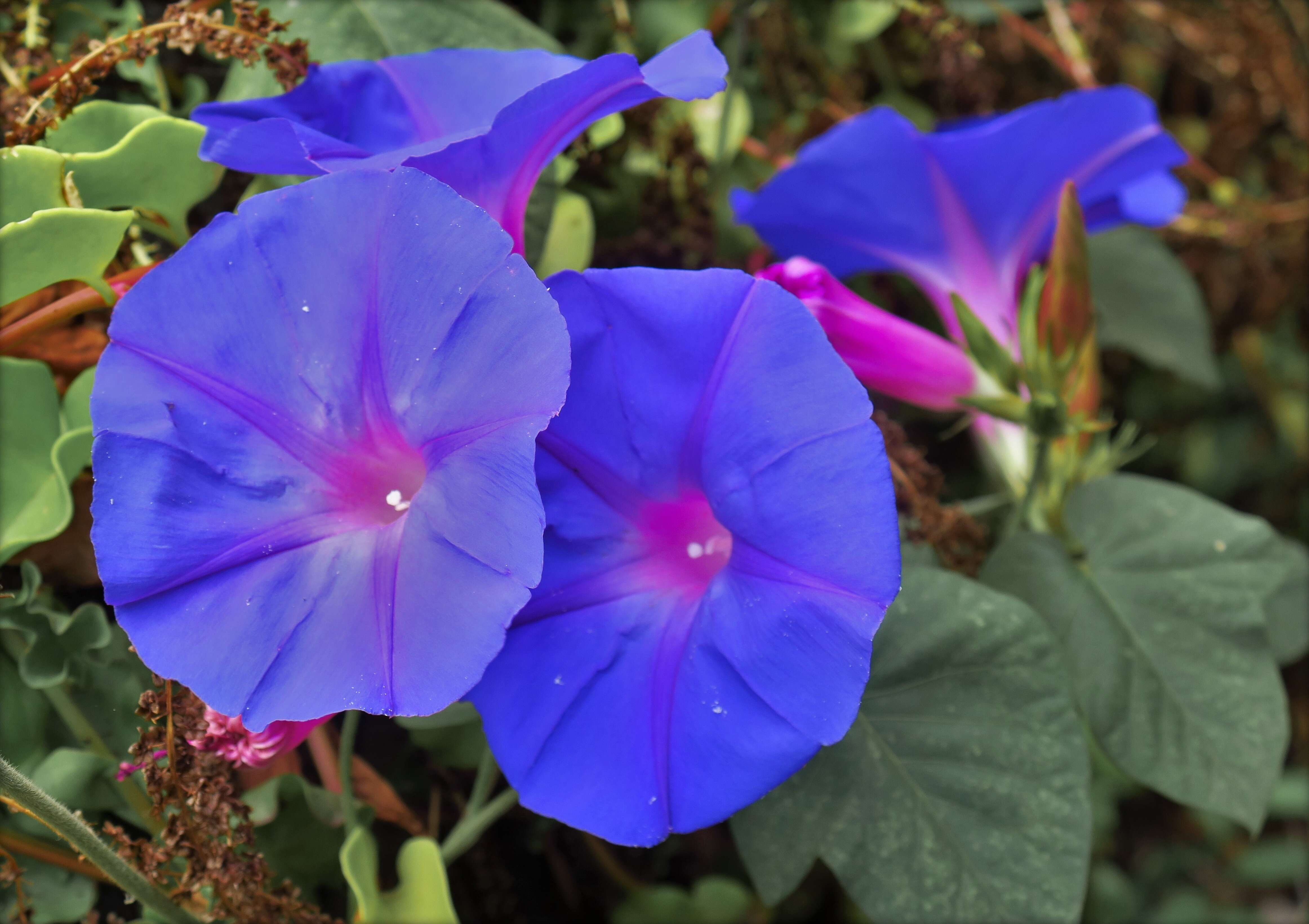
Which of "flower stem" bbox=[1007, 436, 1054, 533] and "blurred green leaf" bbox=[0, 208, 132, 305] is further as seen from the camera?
"flower stem" bbox=[1007, 436, 1054, 533]

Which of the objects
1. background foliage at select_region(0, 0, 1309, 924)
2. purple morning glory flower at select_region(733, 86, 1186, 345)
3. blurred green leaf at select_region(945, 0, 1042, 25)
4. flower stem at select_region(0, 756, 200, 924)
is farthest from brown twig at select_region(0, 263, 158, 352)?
blurred green leaf at select_region(945, 0, 1042, 25)

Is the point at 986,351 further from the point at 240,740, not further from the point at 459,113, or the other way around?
the point at 240,740

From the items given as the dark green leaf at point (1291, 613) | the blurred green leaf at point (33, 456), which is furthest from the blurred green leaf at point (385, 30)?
the dark green leaf at point (1291, 613)

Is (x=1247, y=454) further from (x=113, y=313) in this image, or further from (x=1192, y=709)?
(x=113, y=313)

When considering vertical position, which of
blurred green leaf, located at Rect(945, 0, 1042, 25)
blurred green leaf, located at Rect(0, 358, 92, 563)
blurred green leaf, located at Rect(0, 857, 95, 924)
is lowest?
blurred green leaf, located at Rect(0, 857, 95, 924)

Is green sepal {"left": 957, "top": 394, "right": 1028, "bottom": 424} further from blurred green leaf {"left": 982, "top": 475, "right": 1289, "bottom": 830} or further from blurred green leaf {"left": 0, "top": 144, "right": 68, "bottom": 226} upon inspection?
blurred green leaf {"left": 0, "top": 144, "right": 68, "bottom": 226}

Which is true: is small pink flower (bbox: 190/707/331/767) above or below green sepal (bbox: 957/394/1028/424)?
A: above

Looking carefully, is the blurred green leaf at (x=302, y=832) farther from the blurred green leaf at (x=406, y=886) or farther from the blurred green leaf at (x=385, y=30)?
the blurred green leaf at (x=385, y=30)
